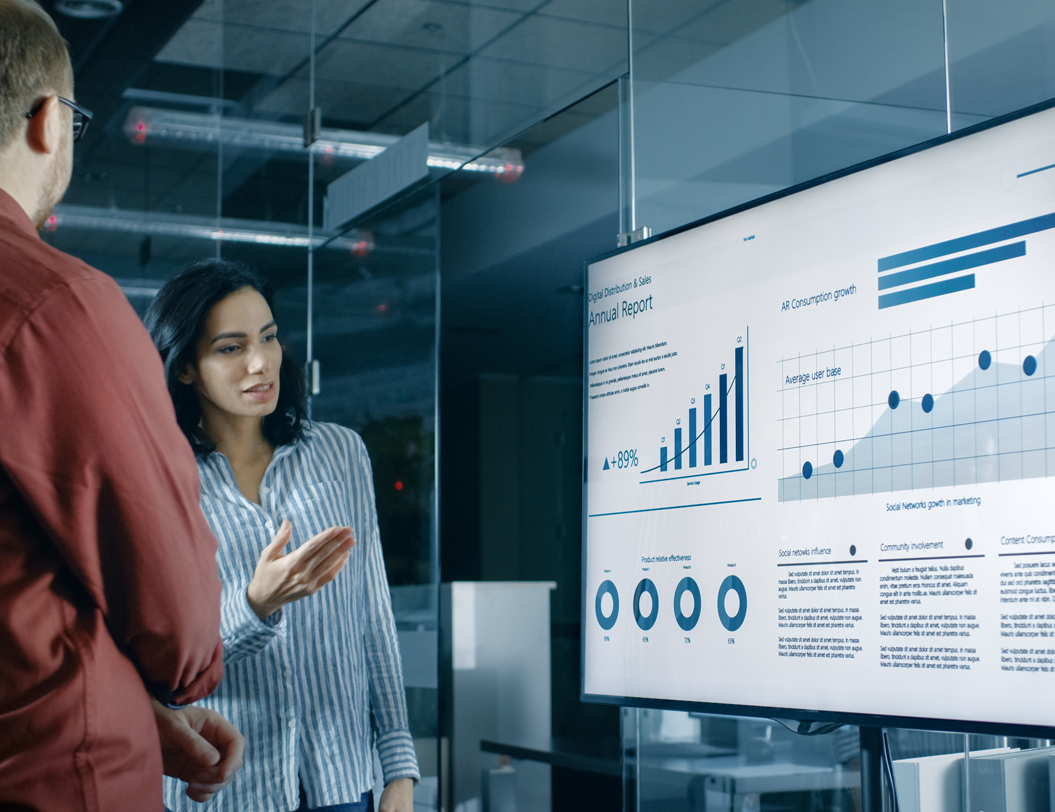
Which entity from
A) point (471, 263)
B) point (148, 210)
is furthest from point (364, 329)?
point (471, 263)

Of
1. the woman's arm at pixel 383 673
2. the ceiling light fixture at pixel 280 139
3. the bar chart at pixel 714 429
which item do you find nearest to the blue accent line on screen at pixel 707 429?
the bar chart at pixel 714 429

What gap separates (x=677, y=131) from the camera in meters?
2.17

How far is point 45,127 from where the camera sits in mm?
984

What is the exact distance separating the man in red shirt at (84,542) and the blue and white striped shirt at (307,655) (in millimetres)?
713

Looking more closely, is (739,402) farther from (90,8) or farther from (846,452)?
(90,8)

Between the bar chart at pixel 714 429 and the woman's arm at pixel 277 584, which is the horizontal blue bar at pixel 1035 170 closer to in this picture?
the bar chart at pixel 714 429

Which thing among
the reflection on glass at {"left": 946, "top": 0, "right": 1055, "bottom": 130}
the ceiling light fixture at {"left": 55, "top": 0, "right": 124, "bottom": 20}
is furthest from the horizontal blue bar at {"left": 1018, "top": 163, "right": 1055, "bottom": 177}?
the ceiling light fixture at {"left": 55, "top": 0, "right": 124, "bottom": 20}

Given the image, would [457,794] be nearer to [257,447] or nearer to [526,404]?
[257,447]

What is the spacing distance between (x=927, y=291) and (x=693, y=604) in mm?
542

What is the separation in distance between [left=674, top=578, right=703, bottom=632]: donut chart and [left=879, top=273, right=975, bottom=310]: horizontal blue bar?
476 millimetres

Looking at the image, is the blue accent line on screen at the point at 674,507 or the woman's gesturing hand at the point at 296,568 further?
the woman's gesturing hand at the point at 296,568

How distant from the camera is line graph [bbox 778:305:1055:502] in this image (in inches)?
43.2

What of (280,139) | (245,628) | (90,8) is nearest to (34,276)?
(245,628)

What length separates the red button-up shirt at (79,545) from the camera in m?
0.84
